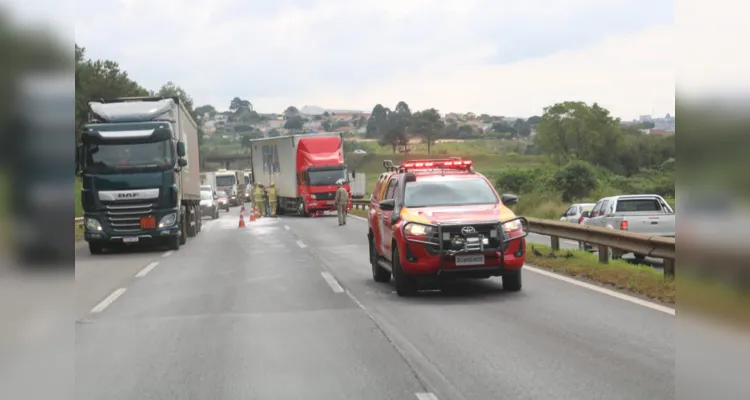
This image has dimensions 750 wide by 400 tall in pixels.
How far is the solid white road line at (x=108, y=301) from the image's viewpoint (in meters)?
12.4

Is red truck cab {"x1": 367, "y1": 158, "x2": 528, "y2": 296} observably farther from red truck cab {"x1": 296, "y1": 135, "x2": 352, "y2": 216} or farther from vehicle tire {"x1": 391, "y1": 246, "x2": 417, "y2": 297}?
red truck cab {"x1": 296, "y1": 135, "x2": 352, "y2": 216}

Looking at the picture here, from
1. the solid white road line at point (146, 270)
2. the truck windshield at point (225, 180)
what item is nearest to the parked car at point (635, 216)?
the solid white road line at point (146, 270)

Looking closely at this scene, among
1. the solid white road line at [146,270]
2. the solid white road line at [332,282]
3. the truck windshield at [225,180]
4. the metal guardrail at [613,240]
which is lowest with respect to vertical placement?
the solid white road line at [146,270]

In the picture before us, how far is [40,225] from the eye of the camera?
223 centimetres

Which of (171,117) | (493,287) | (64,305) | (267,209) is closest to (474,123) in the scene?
(267,209)

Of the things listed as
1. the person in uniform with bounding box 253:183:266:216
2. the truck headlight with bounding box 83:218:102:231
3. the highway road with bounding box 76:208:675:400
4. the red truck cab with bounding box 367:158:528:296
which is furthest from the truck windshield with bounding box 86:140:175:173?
the person in uniform with bounding box 253:183:266:216

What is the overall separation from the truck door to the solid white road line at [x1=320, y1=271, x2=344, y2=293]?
914 mm

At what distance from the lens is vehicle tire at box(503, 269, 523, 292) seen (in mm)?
13055

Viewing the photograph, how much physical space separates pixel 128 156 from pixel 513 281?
12758mm

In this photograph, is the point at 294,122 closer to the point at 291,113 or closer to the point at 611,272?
the point at 291,113

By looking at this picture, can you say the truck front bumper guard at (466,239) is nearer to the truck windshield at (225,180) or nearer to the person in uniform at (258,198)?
the person in uniform at (258,198)

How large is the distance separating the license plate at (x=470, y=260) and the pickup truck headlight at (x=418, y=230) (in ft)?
1.90

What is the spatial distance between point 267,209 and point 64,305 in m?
→ 47.3

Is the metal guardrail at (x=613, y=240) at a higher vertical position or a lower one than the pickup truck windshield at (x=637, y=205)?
lower
